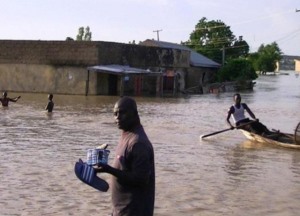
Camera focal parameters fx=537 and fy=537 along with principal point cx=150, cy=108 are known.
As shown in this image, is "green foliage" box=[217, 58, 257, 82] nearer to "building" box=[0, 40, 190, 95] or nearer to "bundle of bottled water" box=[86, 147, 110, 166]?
"building" box=[0, 40, 190, 95]

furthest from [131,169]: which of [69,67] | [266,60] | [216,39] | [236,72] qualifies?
[266,60]

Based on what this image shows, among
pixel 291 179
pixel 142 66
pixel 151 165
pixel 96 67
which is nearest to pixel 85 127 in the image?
pixel 291 179

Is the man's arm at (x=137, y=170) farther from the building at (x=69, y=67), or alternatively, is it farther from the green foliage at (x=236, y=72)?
the green foliage at (x=236, y=72)

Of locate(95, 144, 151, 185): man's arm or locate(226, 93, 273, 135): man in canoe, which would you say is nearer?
locate(95, 144, 151, 185): man's arm

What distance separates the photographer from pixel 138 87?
36.4 metres

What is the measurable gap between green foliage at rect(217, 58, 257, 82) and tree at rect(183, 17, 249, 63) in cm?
1790

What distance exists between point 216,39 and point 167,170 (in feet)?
202

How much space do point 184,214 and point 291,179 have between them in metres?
3.22

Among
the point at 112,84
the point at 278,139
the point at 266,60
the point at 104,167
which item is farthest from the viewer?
the point at 266,60

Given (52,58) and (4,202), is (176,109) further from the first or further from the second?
(4,202)

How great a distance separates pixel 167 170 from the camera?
9.86 m

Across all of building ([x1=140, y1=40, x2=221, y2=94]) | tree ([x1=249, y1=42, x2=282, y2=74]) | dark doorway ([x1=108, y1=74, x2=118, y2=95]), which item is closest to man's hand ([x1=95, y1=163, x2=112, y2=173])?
dark doorway ([x1=108, y1=74, x2=118, y2=95])

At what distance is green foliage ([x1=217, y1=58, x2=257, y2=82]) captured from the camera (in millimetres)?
50438

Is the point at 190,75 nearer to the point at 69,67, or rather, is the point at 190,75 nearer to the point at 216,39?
the point at 69,67
